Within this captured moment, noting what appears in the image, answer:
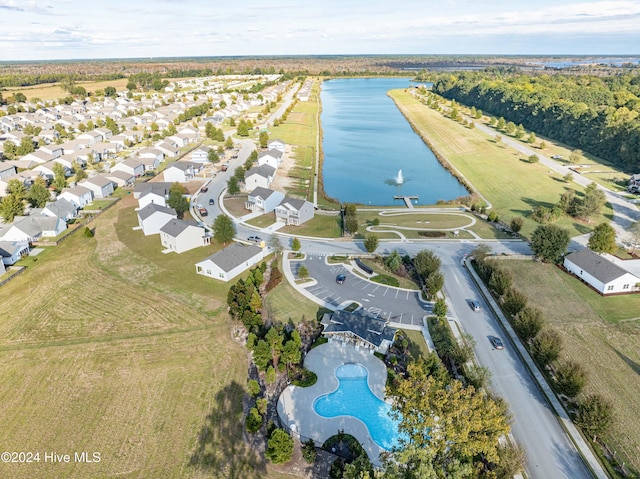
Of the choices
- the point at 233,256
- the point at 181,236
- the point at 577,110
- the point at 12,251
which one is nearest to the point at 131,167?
the point at 12,251

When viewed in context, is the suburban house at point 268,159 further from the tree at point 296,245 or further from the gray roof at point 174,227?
the tree at point 296,245

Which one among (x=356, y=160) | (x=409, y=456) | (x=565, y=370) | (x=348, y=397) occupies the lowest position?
(x=356, y=160)

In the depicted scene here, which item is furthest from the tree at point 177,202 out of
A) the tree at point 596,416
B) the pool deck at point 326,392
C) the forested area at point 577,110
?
the forested area at point 577,110

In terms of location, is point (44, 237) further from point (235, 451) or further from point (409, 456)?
point (409, 456)

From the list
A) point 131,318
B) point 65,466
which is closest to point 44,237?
point 131,318

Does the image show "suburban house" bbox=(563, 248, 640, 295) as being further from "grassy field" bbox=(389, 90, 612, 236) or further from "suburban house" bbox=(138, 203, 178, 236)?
"suburban house" bbox=(138, 203, 178, 236)

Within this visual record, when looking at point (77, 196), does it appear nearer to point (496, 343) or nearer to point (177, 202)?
point (177, 202)
